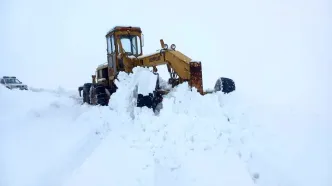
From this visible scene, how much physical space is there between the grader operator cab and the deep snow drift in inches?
20.5

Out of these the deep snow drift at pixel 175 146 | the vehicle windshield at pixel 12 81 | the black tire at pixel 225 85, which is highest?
the vehicle windshield at pixel 12 81

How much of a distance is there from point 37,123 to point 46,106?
5.64ft

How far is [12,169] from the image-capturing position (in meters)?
5.88

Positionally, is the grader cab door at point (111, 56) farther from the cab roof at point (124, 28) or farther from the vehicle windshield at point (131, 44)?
the vehicle windshield at point (131, 44)

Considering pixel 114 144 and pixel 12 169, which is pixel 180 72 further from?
pixel 12 169

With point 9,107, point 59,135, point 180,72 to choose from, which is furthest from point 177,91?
point 9,107

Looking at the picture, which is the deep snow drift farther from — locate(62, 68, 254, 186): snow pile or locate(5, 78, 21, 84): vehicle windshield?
locate(5, 78, 21, 84): vehicle windshield

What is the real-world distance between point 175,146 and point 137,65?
5.37 meters

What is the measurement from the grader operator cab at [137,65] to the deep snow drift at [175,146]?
1.71ft

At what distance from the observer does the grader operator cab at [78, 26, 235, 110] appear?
8805mm

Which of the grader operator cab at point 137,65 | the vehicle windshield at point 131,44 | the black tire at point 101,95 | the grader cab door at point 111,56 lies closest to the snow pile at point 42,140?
the black tire at point 101,95

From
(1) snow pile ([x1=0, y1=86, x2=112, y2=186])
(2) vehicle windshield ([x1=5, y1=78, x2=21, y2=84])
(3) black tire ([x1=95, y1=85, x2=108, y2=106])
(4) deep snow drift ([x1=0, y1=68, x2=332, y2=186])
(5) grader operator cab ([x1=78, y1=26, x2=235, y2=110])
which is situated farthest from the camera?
(2) vehicle windshield ([x1=5, y1=78, x2=21, y2=84])

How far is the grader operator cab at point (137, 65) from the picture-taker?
8805mm

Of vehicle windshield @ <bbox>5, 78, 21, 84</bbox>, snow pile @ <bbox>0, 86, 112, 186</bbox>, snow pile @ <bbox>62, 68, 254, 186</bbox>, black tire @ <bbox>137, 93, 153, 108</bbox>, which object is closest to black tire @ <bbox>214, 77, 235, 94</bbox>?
snow pile @ <bbox>62, 68, 254, 186</bbox>
